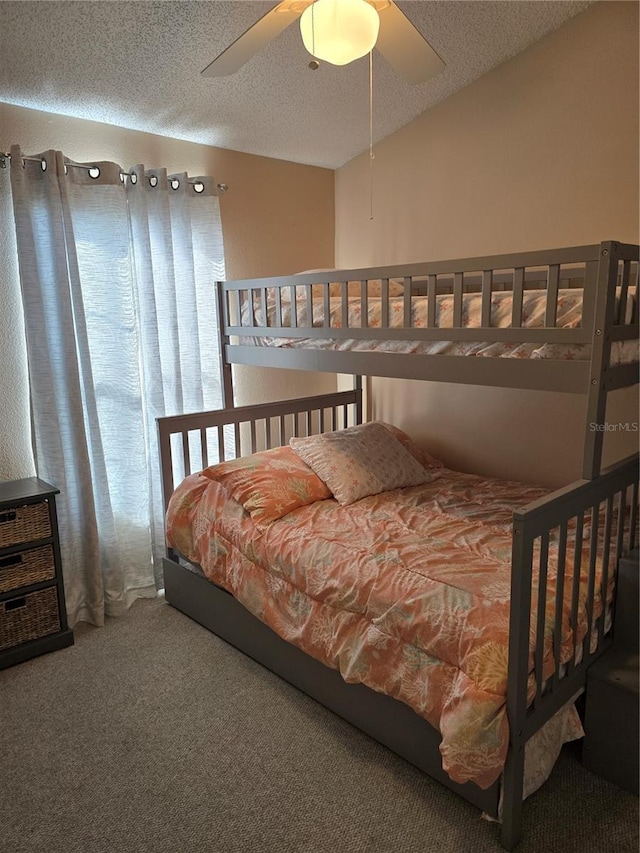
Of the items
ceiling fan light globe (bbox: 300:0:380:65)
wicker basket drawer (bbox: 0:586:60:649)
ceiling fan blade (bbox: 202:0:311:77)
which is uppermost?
ceiling fan blade (bbox: 202:0:311:77)

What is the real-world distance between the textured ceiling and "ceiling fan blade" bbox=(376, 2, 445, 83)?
1.62 feet

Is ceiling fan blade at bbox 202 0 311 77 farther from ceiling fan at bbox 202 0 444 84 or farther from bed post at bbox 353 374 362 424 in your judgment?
bed post at bbox 353 374 362 424

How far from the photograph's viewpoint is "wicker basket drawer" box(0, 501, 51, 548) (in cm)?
245

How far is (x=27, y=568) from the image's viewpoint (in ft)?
8.30

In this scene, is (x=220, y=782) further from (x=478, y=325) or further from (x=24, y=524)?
(x=478, y=325)

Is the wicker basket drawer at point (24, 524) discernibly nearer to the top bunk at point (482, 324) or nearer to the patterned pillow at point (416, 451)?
the top bunk at point (482, 324)

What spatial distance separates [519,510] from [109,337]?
2193 mm

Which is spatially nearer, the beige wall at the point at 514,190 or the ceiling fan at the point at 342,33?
the ceiling fan at the point at 342,33

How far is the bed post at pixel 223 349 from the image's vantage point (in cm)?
318

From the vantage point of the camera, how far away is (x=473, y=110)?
2988 millimetres

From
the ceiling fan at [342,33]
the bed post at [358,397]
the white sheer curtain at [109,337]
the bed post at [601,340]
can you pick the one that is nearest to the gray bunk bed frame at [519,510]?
the bed post at [601,340]

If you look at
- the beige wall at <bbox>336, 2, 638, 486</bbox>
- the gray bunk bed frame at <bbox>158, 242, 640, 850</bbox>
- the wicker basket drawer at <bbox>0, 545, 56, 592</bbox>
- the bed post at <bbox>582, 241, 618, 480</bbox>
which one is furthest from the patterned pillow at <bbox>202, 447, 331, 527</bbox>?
the bed post at <bbox>582, 241, 618, 480</bbox>

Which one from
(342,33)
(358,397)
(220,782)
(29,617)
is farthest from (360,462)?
(342,33)

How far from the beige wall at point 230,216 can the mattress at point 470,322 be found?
940 millimetres
